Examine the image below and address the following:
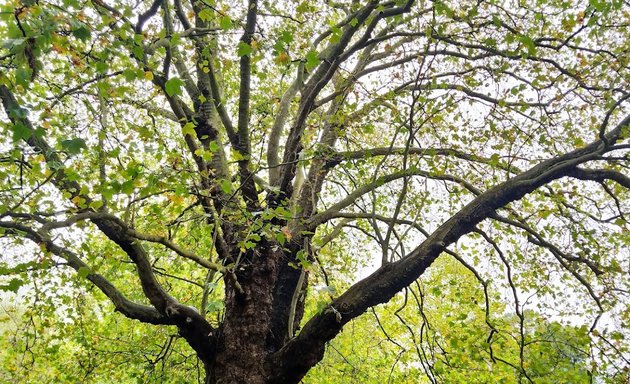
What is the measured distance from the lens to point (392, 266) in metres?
4.47

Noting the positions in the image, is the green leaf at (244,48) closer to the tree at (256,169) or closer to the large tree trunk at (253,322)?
the tree at (256,169)

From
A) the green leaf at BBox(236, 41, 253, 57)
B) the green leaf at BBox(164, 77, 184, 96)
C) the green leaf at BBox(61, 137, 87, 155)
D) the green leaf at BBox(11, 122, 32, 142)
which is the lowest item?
the green leaf at BBox(61, 137, 87, 155)

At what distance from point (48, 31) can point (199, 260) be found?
7.95 ft

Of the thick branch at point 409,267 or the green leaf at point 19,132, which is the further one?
the thick branch at point 409,267

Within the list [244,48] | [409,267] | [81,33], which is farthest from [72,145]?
[409,267]

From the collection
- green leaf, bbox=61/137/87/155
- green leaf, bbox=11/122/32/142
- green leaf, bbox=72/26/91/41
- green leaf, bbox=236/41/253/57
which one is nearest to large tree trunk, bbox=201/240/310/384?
green leaf, bbox=236/41/253/57

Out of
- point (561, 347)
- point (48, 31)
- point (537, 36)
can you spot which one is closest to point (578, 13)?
point (537, 36)

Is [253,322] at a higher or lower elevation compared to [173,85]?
lower

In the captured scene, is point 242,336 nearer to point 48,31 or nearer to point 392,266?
point 392,266

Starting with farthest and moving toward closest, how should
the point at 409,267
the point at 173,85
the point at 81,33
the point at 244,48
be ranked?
the point at 409,267 → the point at 244,48 → the point at 173,85 → the point at 81,33

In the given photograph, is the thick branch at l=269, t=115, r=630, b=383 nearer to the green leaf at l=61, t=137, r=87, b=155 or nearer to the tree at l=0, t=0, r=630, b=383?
the tree at l=0, t=0, r=630, b=383

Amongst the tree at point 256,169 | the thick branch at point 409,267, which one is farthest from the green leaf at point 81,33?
the thick branch at point 409,267

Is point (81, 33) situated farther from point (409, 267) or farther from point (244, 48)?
point (409, 267)

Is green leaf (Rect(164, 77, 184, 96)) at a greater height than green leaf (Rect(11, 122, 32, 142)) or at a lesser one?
greater
